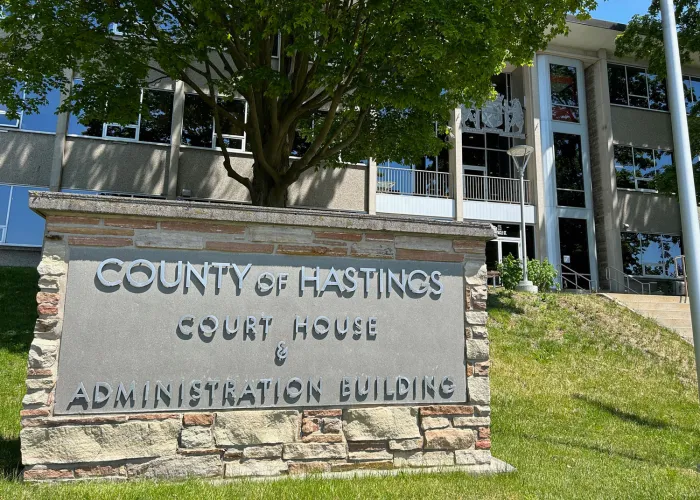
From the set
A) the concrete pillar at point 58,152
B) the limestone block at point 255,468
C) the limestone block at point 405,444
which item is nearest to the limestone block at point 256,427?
the limestone block at point 255,468

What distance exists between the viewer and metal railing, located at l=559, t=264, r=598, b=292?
68.4ft

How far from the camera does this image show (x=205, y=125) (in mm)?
16453

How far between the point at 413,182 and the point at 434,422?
15.9 m

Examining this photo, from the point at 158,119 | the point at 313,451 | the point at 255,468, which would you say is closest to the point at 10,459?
the point at 255,468

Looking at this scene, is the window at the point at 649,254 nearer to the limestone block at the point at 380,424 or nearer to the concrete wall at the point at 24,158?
the limestone block at the point at 380,424

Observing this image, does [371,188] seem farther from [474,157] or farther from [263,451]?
[263,451]

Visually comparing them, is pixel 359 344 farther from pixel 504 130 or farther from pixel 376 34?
pixel 504 130

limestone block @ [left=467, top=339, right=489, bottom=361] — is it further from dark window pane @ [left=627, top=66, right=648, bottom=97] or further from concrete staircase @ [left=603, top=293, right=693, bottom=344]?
dark window pane @ [left=627, top=66, right=648, bottom=97]

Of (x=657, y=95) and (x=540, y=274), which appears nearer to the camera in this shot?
(x=540, y=274)

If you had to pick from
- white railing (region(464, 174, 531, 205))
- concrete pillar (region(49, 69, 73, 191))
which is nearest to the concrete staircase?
white railing (region(464, 174, 531, 205))

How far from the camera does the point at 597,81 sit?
74.1 ft

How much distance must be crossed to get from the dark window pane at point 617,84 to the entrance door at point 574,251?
552 centimetres

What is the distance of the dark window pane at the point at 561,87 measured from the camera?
22.6 m

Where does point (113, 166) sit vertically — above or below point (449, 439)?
above
